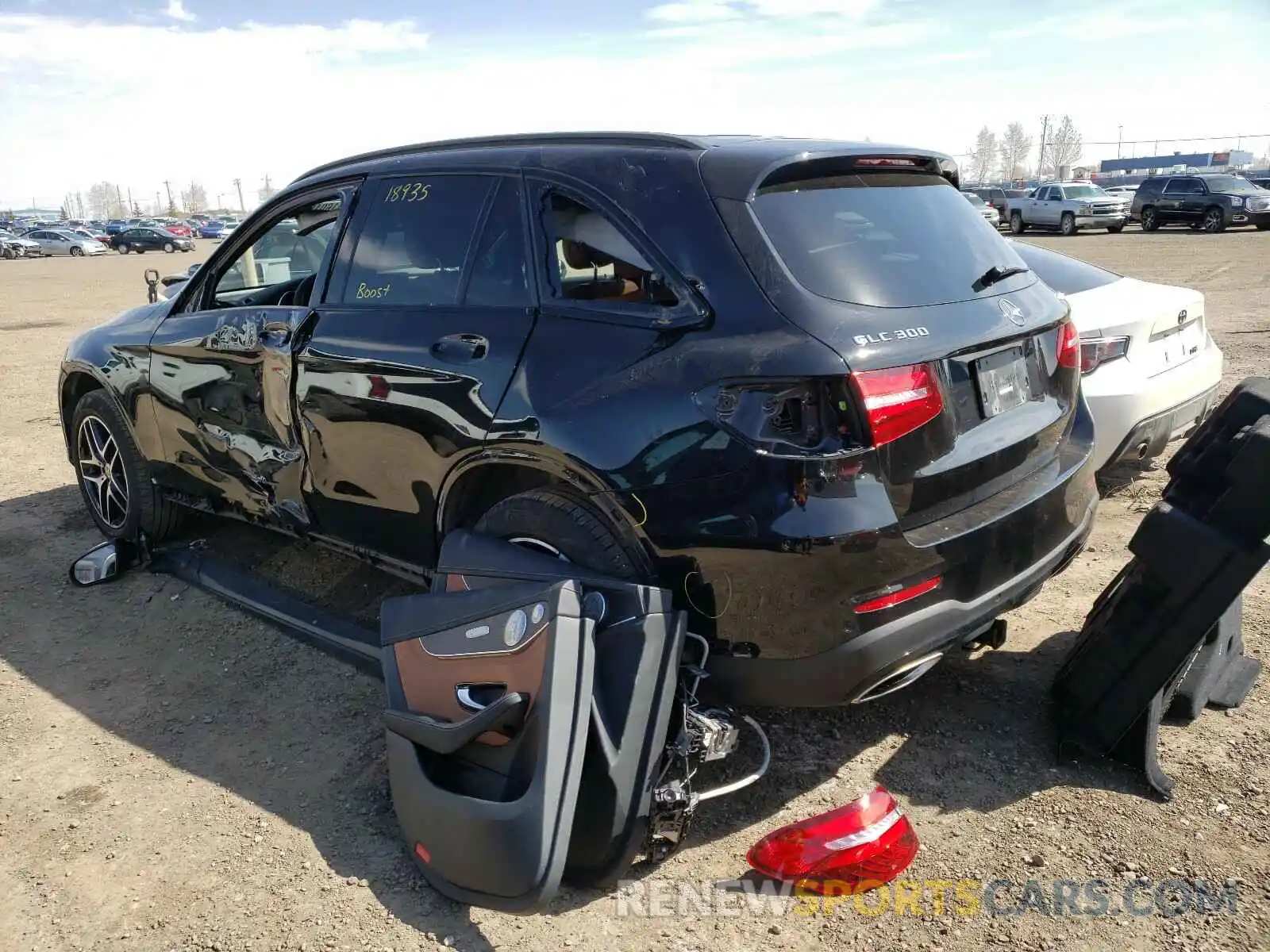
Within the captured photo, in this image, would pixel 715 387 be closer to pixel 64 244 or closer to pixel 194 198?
pixel 64 244

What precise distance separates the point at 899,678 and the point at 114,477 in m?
4.21

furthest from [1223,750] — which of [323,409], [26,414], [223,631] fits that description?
[26,414]

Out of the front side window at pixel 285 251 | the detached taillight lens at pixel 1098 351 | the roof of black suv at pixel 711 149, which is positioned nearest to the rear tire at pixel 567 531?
the roof of black suv at pixel 711 149

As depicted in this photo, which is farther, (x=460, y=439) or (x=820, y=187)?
(x=460, y=439)

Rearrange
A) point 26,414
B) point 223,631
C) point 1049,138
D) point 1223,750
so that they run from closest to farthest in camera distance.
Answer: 1. point 1223,750
2. point 223,631
3. point 26,414
4. point 1049,138

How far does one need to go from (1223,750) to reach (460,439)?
2.57m

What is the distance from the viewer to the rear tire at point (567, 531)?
8.91 ft

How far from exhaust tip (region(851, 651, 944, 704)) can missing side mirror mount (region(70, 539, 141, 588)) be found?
3.75 meters

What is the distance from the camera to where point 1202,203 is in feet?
91.6

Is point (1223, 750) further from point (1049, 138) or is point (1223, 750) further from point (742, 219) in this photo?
point (1049, 138)

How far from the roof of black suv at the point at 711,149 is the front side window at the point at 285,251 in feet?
1.28

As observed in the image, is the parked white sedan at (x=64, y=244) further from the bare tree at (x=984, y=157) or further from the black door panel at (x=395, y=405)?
the bare tree at (x=984, y=157)

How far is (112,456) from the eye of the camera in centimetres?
508

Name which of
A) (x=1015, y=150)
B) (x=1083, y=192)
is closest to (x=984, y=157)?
(x=1015, y=150)
